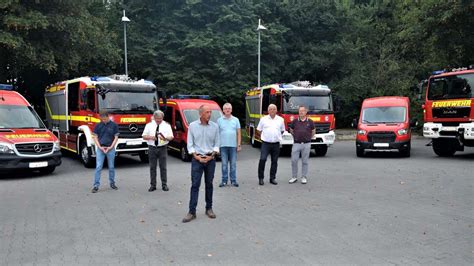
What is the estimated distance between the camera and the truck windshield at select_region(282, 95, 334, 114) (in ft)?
53.8

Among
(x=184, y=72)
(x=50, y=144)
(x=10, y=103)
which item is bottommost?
(x=50, y=144)

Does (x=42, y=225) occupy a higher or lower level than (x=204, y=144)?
lower

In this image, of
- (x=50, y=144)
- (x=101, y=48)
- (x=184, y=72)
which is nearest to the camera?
(x=50, y=144)

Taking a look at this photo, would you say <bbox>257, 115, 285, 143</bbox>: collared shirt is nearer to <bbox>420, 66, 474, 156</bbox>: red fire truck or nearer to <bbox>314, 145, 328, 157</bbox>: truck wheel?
<bbox>314, 145, 328, 157</bbox>: truck wheel

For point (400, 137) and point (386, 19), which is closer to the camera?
point (400, 137)

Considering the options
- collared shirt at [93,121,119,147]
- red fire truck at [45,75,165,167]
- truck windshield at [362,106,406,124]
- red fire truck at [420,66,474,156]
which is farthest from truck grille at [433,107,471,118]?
collared shirt at [93,121,119,147]

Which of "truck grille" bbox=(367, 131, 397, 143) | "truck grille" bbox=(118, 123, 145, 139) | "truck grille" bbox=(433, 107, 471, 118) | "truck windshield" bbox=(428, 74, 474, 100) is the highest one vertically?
"truck windshield" bbox=(428, 74, 474, 100)

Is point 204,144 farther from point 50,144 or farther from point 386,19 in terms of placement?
point 386,19

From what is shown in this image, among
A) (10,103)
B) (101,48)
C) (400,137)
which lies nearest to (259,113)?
(400,137)

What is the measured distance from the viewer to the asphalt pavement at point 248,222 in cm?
521

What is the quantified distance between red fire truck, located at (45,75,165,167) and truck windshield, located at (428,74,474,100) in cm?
964

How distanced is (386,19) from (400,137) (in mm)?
25073

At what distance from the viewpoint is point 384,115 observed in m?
16.6

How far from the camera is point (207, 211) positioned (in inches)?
281
